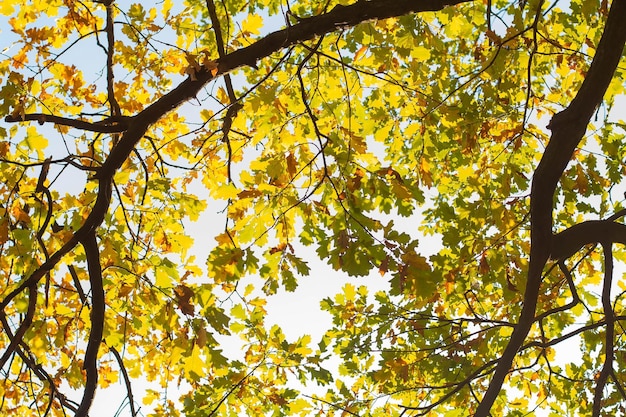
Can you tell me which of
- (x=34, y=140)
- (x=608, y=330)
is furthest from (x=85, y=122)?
(x=608, y=330)

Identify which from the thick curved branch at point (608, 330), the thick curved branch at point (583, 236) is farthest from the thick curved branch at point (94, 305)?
the thick curved branch at point (608, 330)

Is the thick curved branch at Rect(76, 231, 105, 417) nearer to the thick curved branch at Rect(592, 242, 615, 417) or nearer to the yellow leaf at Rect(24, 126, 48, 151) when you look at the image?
the yellow leaf at Rect(24, 126, 48, 151)

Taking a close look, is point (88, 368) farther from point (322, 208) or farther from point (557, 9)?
point (557, 9)

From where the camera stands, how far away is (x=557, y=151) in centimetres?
256

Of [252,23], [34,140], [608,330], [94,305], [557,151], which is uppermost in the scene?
[252,23]

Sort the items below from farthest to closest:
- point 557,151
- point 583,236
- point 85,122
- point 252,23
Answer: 1. point 252,23
2. point 85,122
3. point 583,236
4. point 557,151

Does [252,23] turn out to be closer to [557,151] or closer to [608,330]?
[557,151]

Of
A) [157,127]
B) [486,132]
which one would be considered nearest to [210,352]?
[486,132]

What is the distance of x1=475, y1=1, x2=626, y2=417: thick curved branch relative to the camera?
2352 mm

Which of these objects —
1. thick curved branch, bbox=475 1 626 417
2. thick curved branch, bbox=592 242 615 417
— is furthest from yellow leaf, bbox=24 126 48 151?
thick curved branch, bbox=592 242 615 417

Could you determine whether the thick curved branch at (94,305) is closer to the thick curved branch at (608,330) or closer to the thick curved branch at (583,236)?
the thick curved branch at (583,236)

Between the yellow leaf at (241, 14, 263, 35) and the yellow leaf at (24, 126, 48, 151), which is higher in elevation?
the yellow leaf at (241, 14, 263, 35)

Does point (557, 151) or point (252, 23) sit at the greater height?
point (252, 23)

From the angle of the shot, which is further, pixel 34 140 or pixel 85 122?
pixel 34 140
